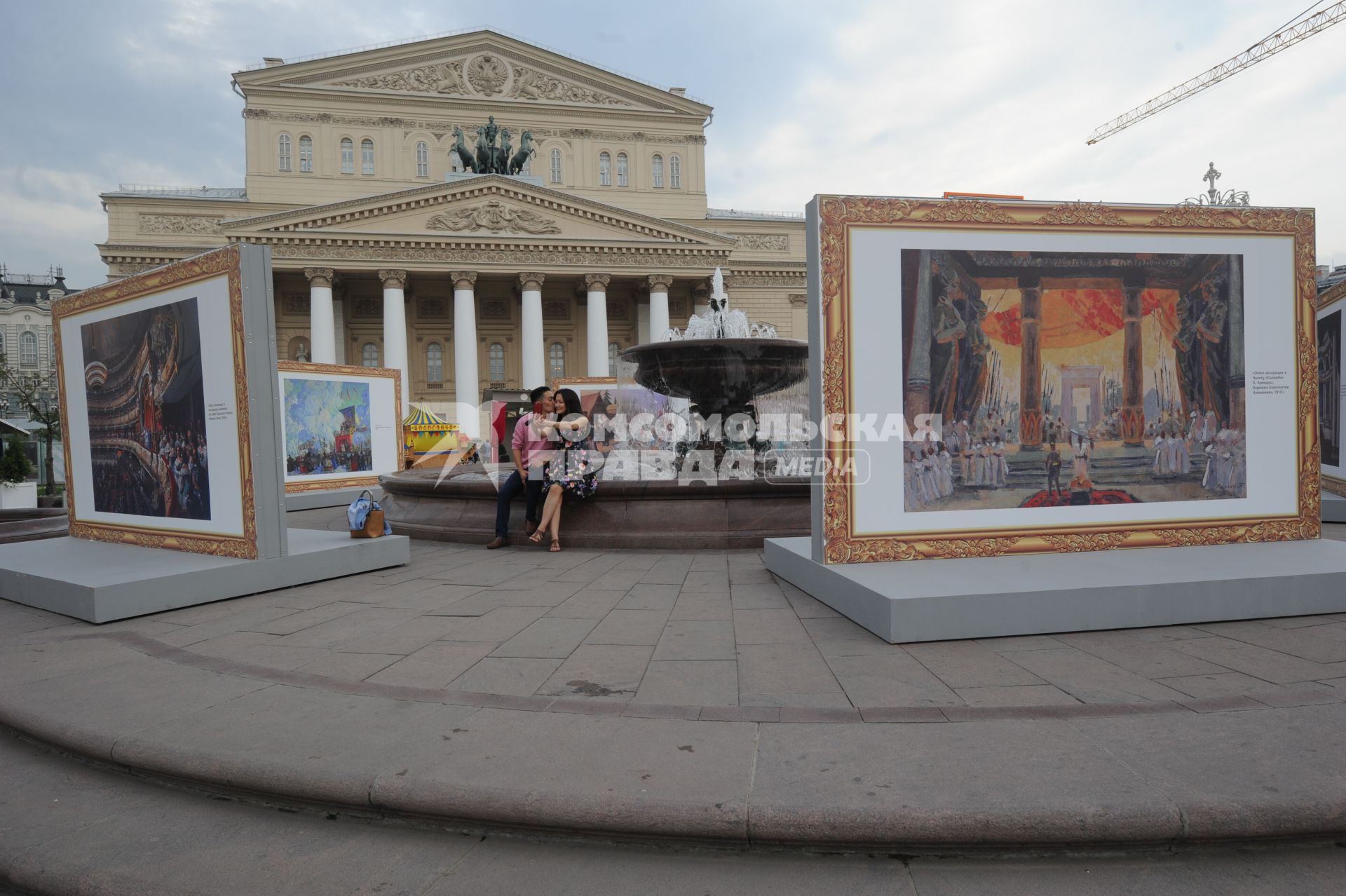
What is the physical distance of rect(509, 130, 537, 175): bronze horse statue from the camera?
4525cm

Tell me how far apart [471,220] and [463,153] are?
16.4 ft

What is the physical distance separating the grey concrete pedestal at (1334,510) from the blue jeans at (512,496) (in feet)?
30.1

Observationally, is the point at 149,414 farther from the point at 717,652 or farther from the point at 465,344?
the point at 465,344

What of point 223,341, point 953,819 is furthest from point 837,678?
point 223,341

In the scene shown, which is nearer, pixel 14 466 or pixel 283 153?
pixel 14 466

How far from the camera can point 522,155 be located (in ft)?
149

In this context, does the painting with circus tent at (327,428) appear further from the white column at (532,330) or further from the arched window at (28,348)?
the arched window at (28,348)

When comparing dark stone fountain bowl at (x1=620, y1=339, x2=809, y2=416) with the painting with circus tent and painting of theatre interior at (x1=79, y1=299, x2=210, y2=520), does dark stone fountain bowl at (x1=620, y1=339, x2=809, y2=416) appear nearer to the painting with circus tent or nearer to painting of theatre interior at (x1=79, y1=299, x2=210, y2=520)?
painting of theatre interior at (x1=79, y1=299, x2=210, y2=520)

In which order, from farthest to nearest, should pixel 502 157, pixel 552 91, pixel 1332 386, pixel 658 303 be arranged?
1. pixel 552 91
2. pixel 502 157
3. pixel 658 303
4. pixel 1332 386

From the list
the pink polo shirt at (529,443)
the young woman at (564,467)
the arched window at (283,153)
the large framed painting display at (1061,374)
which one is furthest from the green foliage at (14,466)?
the arched window at (283,153)

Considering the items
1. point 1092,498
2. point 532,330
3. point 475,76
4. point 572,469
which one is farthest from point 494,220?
point 1092,498

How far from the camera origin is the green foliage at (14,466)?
18.2 meters

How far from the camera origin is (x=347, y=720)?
3.38 m


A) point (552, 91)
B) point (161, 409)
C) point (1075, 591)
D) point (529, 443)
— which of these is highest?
point (552, 91)
